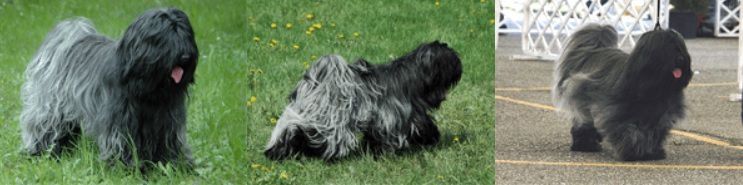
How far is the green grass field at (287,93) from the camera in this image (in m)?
6.05

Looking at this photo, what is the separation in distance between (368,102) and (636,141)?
1.23m

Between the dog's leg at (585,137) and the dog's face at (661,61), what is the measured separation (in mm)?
326

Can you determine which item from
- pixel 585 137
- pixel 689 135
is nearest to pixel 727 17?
pixel 689 135

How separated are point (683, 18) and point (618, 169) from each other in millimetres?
735

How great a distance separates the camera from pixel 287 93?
6.31 metres

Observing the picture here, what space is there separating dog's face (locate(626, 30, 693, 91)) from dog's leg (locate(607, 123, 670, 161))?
23 cm

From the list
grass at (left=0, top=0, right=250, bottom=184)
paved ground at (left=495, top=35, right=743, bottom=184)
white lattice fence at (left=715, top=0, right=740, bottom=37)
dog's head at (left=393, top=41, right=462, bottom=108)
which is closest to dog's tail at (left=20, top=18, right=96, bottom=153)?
grass at (left=0, top=0, right=250, bottom=184)

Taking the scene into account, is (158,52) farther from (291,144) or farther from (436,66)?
(436,66)

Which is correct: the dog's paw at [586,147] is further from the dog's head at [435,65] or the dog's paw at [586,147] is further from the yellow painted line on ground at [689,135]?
the dog's head at [435,65]

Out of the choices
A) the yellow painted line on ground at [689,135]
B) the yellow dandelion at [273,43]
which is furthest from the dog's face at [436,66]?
the yellow dandelion at [273,43]

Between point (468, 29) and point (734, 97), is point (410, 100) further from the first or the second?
point (734, 97)

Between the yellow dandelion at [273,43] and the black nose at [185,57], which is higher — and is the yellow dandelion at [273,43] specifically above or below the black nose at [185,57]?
below

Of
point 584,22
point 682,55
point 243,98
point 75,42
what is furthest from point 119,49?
point 682,55

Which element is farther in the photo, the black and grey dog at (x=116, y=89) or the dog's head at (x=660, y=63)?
the dog's head at (x=660, y=63)
